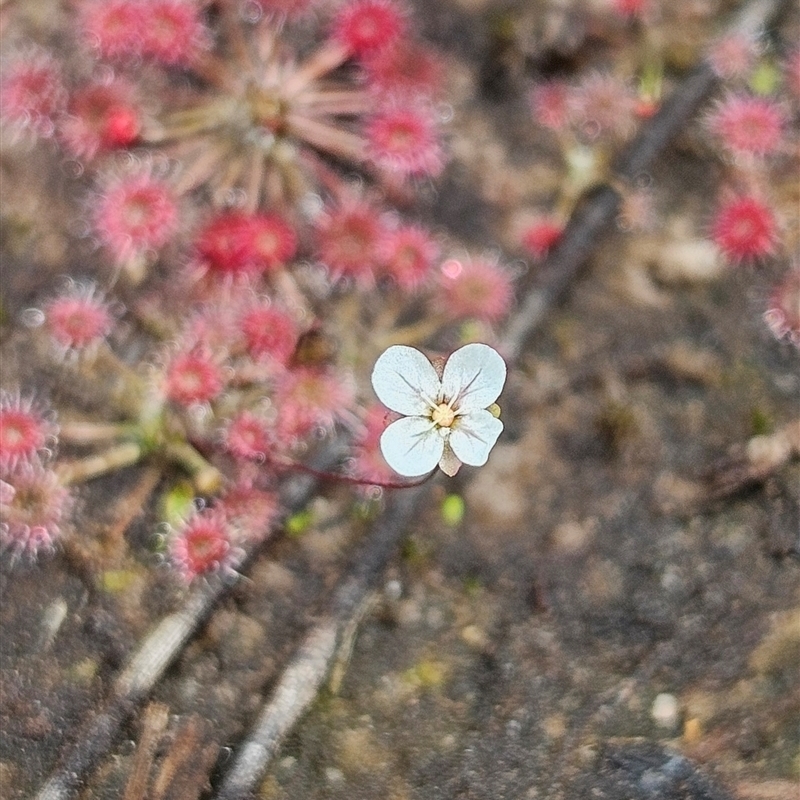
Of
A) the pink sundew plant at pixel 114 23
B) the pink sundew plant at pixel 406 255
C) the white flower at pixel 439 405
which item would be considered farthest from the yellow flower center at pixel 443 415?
the pink sundew plant at pixel 114 23

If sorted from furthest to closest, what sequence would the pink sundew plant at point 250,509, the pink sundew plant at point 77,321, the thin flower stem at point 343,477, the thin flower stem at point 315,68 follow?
the thin flower stem at point 315,68 → the pink sundew plant at point 77,321 → the pink sundew plant at point 250,509 → the thin flower stem at point 343,477

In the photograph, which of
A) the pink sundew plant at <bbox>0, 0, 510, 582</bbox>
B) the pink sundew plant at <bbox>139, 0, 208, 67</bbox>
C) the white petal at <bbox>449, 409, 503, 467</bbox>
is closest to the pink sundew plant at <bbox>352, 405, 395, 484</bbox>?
the pink sundew plant at <bbox>0, 0, 510, 582</bbox>

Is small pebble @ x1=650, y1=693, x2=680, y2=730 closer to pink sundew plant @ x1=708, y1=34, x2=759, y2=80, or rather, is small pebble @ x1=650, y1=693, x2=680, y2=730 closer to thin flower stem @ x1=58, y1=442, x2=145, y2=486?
thin flower stem @ x1=58, y1=442, x2=145, y2=486

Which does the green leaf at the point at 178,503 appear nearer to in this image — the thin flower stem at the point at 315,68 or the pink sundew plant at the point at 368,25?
the thin flower stem at the point at 315,68

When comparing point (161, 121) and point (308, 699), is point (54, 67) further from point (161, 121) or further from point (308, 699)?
point (308, 699)

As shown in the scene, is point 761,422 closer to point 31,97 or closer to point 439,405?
point 439,405
